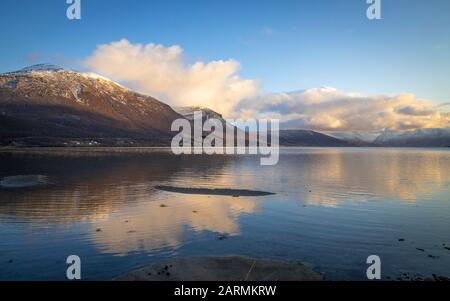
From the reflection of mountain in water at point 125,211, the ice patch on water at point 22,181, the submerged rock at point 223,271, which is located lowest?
the submerged rock at point 223,271

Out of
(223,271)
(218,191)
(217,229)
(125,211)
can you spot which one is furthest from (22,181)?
(223,271)

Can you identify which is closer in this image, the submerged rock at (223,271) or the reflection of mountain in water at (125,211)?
the submerged rock at (223,271)

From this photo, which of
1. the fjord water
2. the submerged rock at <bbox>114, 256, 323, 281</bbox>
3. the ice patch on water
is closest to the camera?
the submerged rock at <bbox>114, 256, 323, 281</bbox>

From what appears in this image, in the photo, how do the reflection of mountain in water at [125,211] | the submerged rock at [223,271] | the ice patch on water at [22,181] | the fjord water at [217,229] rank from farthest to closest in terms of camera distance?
1. the ice patch on water at [22,181]
2. the reflection of mountain in water at [125,211]
3. the fjord water at [217,229]
4. the submerged rock at [223,271]

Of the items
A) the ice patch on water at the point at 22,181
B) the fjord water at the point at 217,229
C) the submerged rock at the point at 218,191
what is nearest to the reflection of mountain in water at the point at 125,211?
the fjord water at the point at 217,229

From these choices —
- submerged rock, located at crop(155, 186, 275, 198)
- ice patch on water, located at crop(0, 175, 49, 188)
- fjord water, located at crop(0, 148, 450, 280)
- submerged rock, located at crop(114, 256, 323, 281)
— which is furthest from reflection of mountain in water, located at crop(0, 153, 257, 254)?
submerged rock, located at crop(114, 256, 323, 281)

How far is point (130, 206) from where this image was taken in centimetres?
4278

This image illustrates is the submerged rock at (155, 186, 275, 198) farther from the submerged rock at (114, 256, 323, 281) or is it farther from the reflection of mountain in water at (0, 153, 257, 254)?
the submerged rock at (114, 256, 323, 281)

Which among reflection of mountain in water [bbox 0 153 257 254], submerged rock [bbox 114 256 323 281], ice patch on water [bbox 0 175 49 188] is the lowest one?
submerged rock [bbox 114 256 323 281]

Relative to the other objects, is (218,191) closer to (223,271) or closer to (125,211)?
(125,211)

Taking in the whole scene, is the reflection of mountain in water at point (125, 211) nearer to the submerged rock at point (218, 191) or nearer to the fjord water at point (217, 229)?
the fjord water at point (217, 229)
